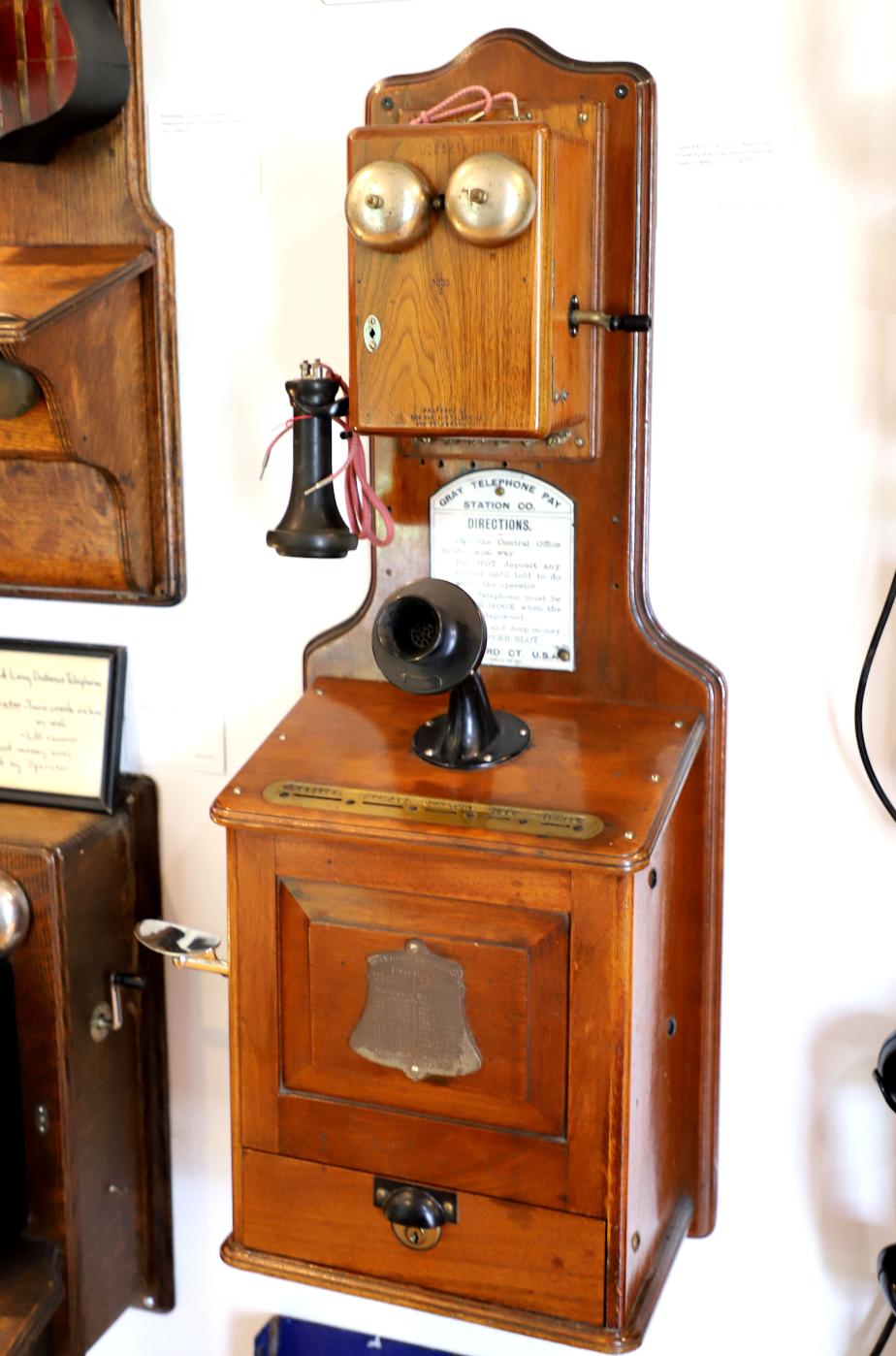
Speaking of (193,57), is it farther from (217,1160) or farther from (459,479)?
(217,1160)

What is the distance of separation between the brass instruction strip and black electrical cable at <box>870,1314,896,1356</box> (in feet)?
2.65

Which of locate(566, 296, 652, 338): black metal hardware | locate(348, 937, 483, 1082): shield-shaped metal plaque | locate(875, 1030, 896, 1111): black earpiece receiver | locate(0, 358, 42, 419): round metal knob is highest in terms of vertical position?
locate(566, 296, 652, 338): black metal hardware

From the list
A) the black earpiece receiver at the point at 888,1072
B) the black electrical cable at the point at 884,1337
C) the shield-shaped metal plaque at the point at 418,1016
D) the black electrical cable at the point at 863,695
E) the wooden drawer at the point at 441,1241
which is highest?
the black electrical cable at the point at 863,695

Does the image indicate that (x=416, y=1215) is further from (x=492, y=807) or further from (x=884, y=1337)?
(x=884, y=1337)

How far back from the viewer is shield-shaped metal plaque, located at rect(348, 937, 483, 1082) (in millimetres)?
1508

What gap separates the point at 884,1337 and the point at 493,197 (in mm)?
1406

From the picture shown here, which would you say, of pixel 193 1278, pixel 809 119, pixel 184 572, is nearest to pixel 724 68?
pixel 809 119

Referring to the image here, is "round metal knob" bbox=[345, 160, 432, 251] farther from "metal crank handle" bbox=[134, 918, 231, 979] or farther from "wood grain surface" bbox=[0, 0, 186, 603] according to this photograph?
"metal crank handle" bbox=[134, 918, 231, 979]

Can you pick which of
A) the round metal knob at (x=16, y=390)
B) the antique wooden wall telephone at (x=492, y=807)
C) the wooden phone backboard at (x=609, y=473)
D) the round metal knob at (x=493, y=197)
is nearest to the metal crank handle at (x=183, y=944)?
the antique wooden wall telephone at (x=492, y=807)

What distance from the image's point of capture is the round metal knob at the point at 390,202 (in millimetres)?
1438

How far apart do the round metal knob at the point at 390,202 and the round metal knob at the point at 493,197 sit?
4 cm

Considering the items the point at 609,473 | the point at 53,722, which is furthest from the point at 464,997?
the point at 53,722

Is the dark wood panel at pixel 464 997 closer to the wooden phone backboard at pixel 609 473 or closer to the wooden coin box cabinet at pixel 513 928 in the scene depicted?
the wooden coin box cabinet at pixel 513 928

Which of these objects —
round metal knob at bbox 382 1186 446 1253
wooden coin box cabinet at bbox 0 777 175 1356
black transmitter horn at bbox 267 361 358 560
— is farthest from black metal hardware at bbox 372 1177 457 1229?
black transmitter horn at bbox 267 361 358 560
